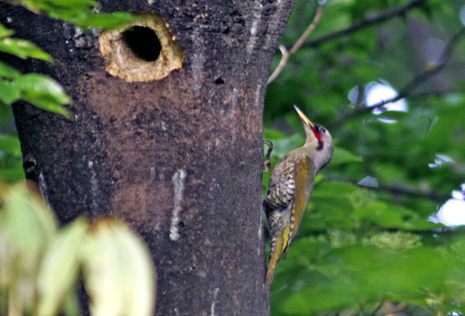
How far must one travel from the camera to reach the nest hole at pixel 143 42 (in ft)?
11.1

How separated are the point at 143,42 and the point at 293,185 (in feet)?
6.51

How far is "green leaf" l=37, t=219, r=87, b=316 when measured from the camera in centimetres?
174

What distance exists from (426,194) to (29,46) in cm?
391

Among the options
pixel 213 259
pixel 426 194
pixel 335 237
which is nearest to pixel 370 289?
pixel 213 259

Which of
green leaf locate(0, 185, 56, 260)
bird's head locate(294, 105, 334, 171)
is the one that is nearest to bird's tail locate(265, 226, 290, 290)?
bird's head locate(294, 105, 334, 171)

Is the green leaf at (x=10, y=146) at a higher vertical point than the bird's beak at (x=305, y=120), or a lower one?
higher

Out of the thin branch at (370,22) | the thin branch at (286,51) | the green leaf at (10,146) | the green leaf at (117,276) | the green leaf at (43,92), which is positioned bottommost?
the thin branch at (370,22)

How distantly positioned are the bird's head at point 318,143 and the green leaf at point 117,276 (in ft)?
11.6

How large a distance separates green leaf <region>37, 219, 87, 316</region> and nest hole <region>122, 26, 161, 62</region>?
62.9 inches

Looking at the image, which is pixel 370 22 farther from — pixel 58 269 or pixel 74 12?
pixel 58 269

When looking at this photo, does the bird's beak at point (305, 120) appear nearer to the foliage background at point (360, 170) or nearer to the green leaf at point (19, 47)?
the foliage background at point (360, 170)

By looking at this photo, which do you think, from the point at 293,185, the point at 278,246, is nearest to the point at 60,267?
the point at 278,246

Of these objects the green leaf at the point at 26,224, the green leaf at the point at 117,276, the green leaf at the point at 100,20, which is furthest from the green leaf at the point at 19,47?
the green leaf at the point at 117,276

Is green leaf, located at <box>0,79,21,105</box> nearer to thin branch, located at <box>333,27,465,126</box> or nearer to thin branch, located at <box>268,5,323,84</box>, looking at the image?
thin branch, located at <box>268,5,323,84</box>
